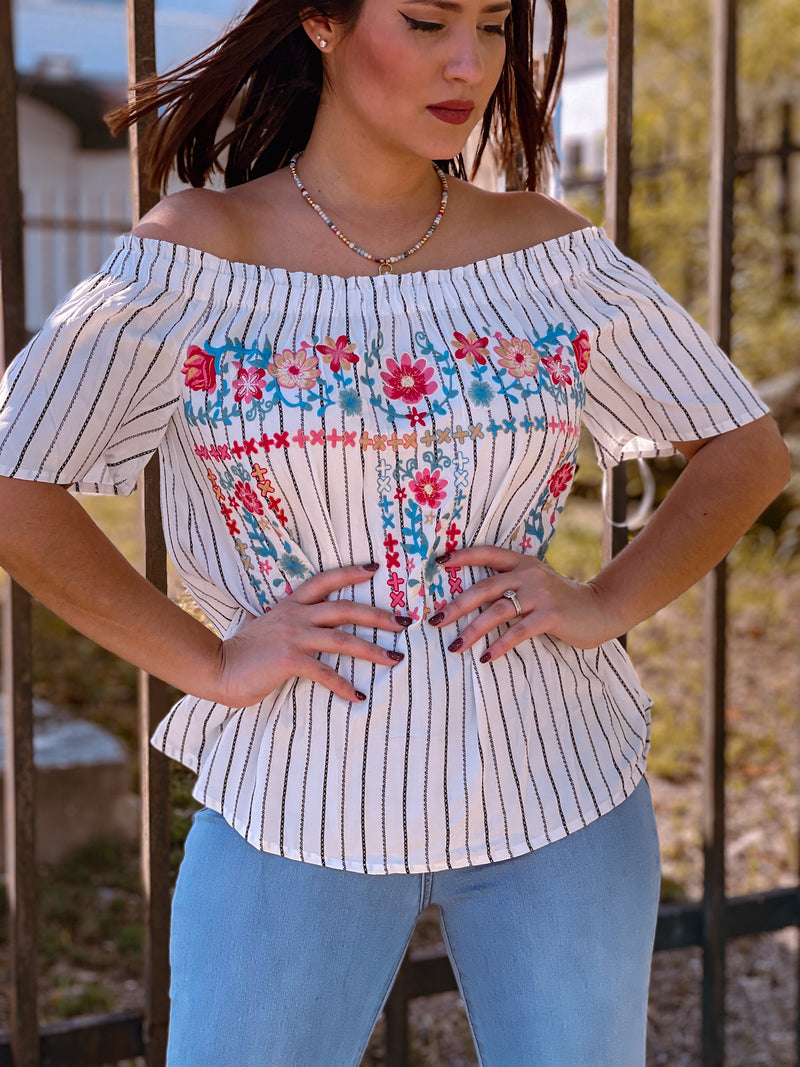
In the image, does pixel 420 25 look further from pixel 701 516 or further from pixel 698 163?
pixel 698 163

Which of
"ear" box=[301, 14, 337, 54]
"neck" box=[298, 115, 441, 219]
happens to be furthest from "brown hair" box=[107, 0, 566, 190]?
"neck" box=[298, 115, 441, 219]

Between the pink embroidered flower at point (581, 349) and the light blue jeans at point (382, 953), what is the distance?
618 mm

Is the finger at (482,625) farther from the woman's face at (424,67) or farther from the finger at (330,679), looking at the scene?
the woman's face at (424,67)

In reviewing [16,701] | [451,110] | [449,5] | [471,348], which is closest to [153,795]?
[16,701]

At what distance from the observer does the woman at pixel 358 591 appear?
1.54 m

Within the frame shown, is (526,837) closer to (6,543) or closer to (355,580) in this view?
(355,580)

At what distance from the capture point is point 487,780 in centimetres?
158

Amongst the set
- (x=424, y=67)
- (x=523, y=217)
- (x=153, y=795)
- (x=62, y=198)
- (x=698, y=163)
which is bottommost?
(x=153, y=795)

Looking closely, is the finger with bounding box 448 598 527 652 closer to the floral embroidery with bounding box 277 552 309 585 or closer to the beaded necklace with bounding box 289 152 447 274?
the floral embroidery with bounding box 277 552 309 585

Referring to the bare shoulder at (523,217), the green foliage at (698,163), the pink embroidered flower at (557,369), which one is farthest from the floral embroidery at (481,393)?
the green foliage at (698,163)

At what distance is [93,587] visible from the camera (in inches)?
62.4

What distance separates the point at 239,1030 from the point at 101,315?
858 mm

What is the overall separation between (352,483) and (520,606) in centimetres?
27

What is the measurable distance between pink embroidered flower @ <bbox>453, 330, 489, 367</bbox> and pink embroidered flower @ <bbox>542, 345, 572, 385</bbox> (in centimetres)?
8
